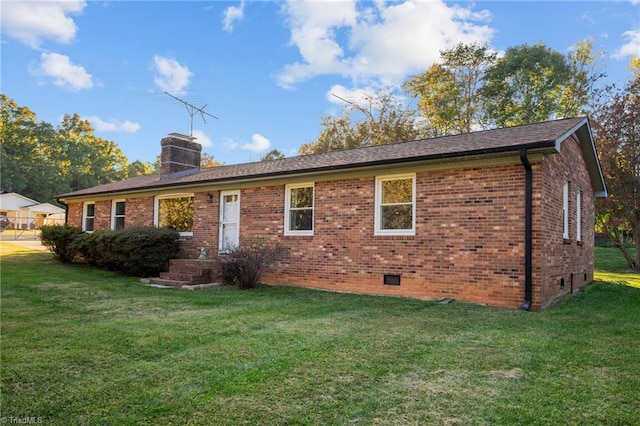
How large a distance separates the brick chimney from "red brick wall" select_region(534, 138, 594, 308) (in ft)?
39.9

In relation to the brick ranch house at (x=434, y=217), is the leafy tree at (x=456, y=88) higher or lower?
higher

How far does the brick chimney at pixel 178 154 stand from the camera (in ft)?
50.8

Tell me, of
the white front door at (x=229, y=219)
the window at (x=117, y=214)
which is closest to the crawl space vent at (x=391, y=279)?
the white front door at (x=229, y=219)

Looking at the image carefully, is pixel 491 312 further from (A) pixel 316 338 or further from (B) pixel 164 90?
(B) pixel 164 90

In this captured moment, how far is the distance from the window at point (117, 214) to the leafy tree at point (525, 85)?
24.4 meters

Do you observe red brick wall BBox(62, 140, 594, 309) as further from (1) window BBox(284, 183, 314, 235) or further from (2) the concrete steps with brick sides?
(2) the concrete steps with brick sides

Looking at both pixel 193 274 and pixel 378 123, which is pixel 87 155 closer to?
pixel 378 123

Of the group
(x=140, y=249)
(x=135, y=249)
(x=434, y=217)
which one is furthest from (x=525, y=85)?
(x=135, y=249)

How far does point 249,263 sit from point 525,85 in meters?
26.4

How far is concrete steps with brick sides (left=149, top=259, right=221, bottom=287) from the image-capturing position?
423 inches

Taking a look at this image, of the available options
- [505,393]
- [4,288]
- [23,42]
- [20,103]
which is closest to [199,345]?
[505,393]

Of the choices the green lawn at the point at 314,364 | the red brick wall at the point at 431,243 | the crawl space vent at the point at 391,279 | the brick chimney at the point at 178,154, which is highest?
the brick chimney at the point at 178,154

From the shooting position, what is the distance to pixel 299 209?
10766 millimetres

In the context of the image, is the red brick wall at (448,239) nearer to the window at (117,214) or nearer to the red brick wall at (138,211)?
the red brick wall at (138,211)
